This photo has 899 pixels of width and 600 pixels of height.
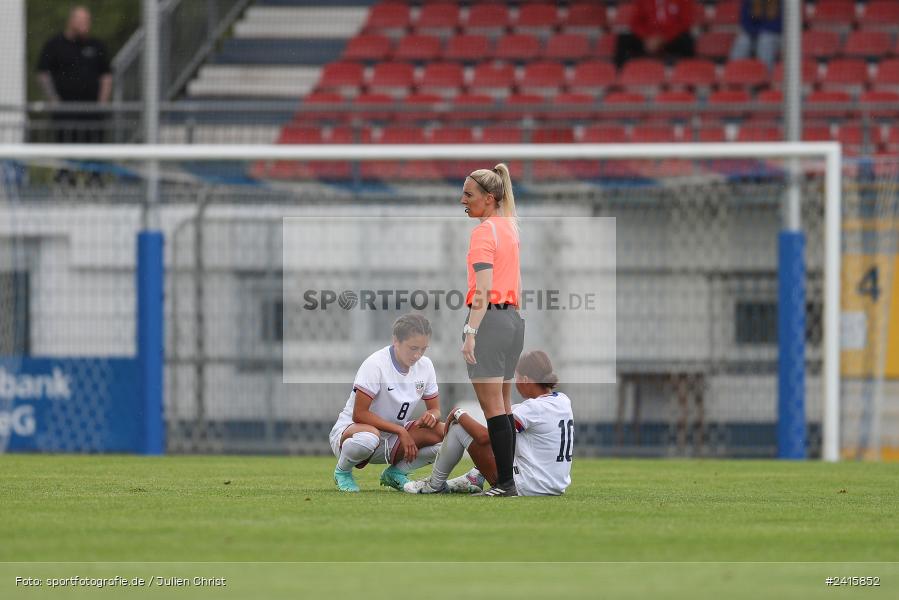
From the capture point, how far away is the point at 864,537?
6.62m

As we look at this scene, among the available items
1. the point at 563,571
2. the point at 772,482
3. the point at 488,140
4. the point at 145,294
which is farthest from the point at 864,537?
the point at 488,140

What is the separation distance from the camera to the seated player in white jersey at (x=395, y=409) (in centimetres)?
823

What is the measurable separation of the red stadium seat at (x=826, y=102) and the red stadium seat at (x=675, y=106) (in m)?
1.27

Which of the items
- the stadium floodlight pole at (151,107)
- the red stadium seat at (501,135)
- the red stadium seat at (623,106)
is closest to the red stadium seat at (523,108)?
the red stadium seat at (501,135)

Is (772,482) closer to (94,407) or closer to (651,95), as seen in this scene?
(94,407)

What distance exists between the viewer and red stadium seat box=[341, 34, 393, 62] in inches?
808

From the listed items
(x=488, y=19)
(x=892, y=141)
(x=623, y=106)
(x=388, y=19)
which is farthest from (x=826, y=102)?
(x=388, y=19)

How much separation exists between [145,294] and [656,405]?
4.67m

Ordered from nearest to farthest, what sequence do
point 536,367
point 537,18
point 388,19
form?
1. point 536,367
2. point 537,18
3. point 388,19

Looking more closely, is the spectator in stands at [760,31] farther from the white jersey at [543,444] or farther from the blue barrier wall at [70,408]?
the white jersey at [543,444]

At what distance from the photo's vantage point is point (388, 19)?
21250 millimetres

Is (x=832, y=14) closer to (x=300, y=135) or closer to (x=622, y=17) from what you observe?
(x=622, y=17)

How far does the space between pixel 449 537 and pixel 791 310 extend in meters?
7.79

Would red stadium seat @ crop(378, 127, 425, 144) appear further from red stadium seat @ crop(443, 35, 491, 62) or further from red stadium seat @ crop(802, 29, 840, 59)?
red stadium seat @ crop(802, 29, 840, 59)
